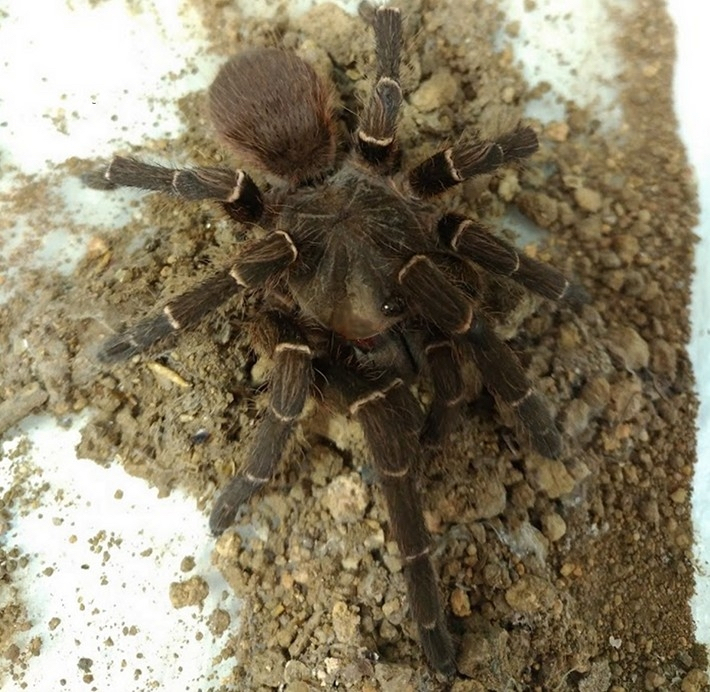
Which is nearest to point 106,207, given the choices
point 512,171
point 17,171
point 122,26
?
point 17,171

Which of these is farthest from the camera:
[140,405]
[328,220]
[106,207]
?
[106,207]

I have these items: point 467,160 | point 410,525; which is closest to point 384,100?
point 467,160

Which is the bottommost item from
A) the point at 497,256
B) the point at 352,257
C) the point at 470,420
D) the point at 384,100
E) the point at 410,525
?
the point at 470,420

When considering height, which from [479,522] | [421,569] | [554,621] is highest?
[421,569]

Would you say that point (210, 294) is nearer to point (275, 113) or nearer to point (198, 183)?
point (198, 183)

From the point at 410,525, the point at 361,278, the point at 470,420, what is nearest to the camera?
the point at 410,525

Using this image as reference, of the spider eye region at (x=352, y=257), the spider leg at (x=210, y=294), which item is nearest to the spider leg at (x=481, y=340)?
the spider eye region at (x=352, y=257)

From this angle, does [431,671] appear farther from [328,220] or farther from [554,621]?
[328,220]

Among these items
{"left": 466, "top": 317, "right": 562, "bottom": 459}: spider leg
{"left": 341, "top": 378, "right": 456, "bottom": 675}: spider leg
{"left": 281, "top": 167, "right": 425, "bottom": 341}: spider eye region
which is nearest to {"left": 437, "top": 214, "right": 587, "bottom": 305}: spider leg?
{"left": 281, "top": 167, "right": 425, "bottom": 341}: spider eye region
